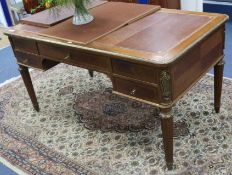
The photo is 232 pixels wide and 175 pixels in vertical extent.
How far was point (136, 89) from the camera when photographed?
1.56 metres

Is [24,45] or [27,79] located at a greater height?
[24,45]

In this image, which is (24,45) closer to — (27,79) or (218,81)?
(27,79)

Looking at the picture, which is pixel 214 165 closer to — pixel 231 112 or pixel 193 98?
pixel 231 112

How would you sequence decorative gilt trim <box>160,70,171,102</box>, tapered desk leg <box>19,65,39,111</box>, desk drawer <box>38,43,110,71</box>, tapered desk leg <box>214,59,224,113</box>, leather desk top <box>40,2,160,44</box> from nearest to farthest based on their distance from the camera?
decorative gilt trim <box>160,70,171,102</box>, desk drawer <box>38,43,110,71</box>, leather desk top <box>40,2,160,44</box>, tapered desk leg <box>214,59,224,113</box>, tapered desk leg <box>19,65,39,111</box>

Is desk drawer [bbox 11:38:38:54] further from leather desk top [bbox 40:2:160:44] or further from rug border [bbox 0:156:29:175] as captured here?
rug border [bbox 0:156:29:175]

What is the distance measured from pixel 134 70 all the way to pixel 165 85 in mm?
167

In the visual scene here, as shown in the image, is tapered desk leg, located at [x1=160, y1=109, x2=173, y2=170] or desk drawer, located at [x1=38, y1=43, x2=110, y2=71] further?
desk drawer, located at [x1=38, y1=43, x2=110, y2=71]

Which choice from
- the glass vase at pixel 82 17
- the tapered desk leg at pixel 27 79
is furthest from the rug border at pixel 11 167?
the glass vase at pixel 82 17

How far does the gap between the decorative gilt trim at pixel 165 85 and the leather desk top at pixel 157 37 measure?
69 mm

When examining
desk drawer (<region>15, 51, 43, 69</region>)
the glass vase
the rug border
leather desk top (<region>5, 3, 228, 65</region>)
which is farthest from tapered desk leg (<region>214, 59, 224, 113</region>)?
the rug border

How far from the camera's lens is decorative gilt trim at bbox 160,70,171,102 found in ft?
4.62

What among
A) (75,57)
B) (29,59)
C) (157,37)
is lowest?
(29,59)

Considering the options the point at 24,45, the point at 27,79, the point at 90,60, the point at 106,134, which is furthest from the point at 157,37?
the point at 27,79

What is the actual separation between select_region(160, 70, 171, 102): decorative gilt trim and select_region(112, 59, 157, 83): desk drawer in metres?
0.04
